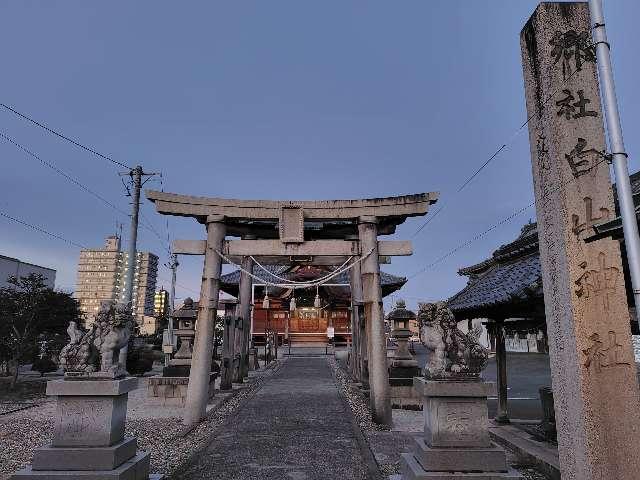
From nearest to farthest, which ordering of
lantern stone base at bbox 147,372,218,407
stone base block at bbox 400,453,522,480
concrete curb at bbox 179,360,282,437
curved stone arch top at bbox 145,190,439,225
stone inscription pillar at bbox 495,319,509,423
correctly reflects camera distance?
1. stone base block at bbox 400,453,522,480
2. concrete curb at bbox 179,360,282,437
3. stone inscription pillar at bbox 495,319,509,423
4. curved stone arch top at bbox 145,190,439,225
5. lantern stone base at bbox 147,372,218,407

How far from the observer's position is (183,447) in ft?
23.2

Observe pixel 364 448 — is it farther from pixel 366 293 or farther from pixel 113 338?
pixel 113 338

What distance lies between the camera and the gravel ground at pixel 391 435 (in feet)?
19.4

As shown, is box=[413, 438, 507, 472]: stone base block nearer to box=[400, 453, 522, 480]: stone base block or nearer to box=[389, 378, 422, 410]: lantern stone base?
box=[400, 453, 522, 480]: stone base block

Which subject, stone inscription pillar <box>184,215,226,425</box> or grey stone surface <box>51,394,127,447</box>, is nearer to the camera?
grey stone surface <box>51,394,127,447</box>

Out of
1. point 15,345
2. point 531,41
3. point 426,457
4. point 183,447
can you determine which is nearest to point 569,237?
point 531,41

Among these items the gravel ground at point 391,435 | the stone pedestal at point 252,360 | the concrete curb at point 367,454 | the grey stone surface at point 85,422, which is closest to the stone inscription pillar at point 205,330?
the concrete curb at point 367,454

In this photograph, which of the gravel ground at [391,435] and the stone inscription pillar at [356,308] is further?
the stone inscription pillar at [356,308]

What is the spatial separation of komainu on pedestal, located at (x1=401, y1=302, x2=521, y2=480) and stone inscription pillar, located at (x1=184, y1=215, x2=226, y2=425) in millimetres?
4968

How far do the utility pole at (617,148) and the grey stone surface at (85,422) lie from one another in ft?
18.1

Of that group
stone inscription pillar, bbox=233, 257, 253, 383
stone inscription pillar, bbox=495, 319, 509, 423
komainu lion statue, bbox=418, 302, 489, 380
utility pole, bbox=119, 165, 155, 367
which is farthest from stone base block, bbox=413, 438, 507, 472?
utility pole, bbox=119, 165, 155, 367

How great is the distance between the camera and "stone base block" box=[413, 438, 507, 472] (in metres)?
4.48

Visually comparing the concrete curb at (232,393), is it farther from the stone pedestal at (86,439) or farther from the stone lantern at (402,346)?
the stone lantern at (402,346)

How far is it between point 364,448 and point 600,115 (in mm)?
5858
